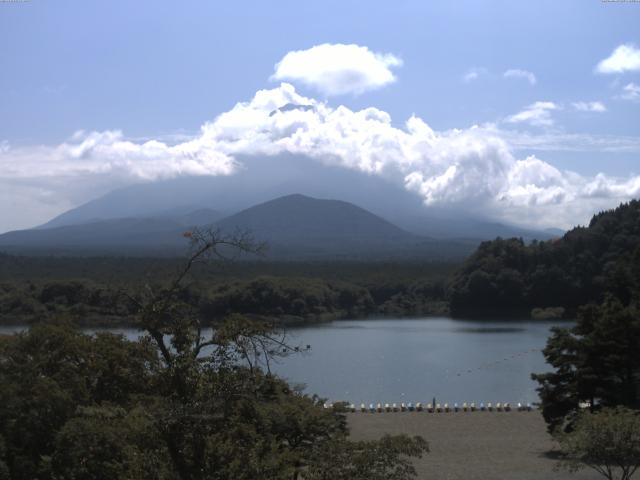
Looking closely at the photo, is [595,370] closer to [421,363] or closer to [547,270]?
[421,363]

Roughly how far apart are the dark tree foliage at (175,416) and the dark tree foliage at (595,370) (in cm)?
812

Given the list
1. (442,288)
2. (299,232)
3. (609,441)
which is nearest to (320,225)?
(299,232)

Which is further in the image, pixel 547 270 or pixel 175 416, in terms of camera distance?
pixel 547 270

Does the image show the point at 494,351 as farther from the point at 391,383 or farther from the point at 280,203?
the point at 280,203

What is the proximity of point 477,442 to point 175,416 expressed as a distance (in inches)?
472

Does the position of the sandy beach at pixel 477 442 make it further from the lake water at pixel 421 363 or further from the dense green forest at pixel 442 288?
the dense green forest at pixel 442 288

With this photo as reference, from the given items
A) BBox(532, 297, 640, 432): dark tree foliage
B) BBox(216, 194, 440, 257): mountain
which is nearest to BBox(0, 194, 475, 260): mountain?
BBox(216, 194, 440, 257): mountain

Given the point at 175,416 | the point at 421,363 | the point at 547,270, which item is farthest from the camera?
the point at 547,270

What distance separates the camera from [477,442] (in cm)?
1620

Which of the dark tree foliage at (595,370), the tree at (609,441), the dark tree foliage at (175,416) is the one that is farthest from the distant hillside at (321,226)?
the dark tree foliage at (175,416)

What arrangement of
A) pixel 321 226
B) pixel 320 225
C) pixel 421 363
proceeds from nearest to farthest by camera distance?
pixel 421 363, pixel 321 226, pixel 320 225

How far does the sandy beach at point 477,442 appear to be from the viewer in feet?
43.5

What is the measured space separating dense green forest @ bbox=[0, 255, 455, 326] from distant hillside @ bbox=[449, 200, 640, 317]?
318cm

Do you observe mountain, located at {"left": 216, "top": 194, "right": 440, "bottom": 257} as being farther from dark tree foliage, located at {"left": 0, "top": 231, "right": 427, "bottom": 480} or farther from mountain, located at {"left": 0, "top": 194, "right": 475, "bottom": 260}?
dark tree foliage, located at {"left": 0, "top": 231, "right": 427, "bottom": 480}
